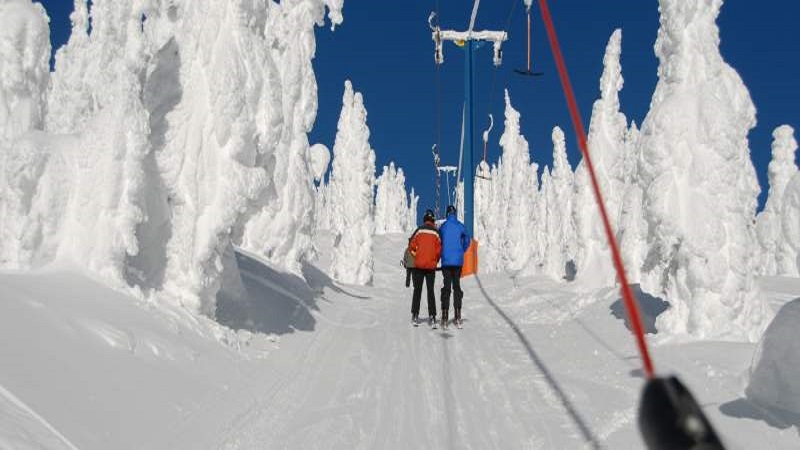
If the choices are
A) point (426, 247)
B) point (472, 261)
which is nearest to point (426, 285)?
point (426, 247)

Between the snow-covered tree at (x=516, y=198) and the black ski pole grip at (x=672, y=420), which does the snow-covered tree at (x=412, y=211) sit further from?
the black ski pole grip at (x=672, y=420)

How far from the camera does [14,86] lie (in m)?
11.0

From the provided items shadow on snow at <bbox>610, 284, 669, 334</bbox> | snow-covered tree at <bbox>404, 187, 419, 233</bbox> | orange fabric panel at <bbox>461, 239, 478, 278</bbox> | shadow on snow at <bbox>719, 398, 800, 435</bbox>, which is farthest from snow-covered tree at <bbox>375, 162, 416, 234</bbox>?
shadow on snow at <bbox>719, 398, 800, 435</bbox>

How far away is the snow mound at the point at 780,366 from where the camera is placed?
16.3 ft

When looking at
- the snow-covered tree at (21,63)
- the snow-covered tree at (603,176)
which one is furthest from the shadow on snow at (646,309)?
the snow-covered tree at (603,176)

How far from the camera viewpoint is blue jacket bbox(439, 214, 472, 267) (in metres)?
11.1

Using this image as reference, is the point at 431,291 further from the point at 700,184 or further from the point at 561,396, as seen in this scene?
the point at 561,396

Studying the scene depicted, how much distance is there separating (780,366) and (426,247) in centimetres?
654

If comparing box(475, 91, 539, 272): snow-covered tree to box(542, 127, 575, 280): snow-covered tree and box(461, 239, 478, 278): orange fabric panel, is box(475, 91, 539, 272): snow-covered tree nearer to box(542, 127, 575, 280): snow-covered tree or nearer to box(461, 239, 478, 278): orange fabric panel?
box(542, 127, 575, 280): snow-covered tree

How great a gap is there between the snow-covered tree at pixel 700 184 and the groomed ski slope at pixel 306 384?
2.91ft

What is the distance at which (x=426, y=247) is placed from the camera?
1116 centimetres

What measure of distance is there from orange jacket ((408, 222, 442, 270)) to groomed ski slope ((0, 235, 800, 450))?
1.50m

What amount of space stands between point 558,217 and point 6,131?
3074cm

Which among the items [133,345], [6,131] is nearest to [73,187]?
[133,345]
